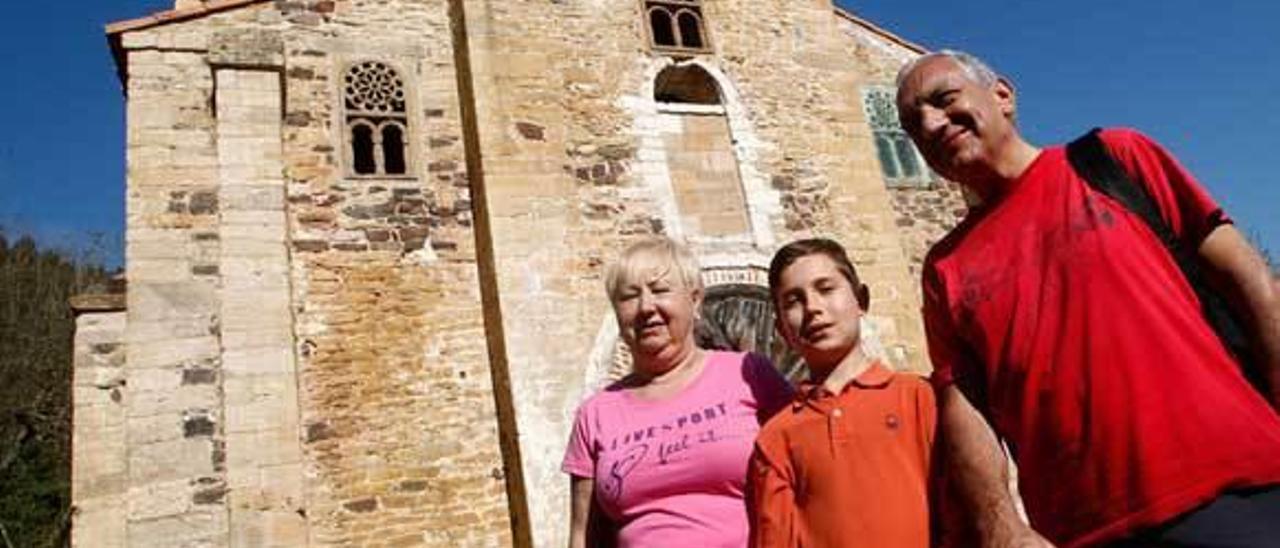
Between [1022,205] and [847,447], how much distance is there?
0.76 metres

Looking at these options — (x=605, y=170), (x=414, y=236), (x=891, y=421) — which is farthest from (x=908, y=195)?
(x=891, y=421)

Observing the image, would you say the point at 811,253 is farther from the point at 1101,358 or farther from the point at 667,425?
the point at 1101,358

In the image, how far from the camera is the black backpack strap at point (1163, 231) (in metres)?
1.86

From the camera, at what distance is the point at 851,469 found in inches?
89.8

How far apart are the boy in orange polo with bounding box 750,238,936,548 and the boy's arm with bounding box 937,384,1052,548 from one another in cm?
12

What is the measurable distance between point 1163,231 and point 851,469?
0.93 metres

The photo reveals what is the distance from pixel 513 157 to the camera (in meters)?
8.20

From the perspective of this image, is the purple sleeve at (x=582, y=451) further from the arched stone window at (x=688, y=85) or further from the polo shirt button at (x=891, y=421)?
the arched stone window at (x=688, y=85)

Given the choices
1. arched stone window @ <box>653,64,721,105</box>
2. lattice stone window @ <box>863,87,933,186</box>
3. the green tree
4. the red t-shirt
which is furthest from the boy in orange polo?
the green tree

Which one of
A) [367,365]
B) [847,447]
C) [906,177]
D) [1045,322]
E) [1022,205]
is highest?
[906,177]

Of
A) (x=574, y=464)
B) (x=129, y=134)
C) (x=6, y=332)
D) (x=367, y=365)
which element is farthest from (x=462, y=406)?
(x=6, y=332)

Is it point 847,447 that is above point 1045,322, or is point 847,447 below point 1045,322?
below

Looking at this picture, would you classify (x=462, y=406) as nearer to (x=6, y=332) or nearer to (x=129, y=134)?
(x=129, y=134)

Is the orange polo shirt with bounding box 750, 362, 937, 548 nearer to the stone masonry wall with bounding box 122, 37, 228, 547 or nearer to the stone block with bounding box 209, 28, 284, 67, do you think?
the stone masonry wall with bounding box 122, 37, 228, 547
